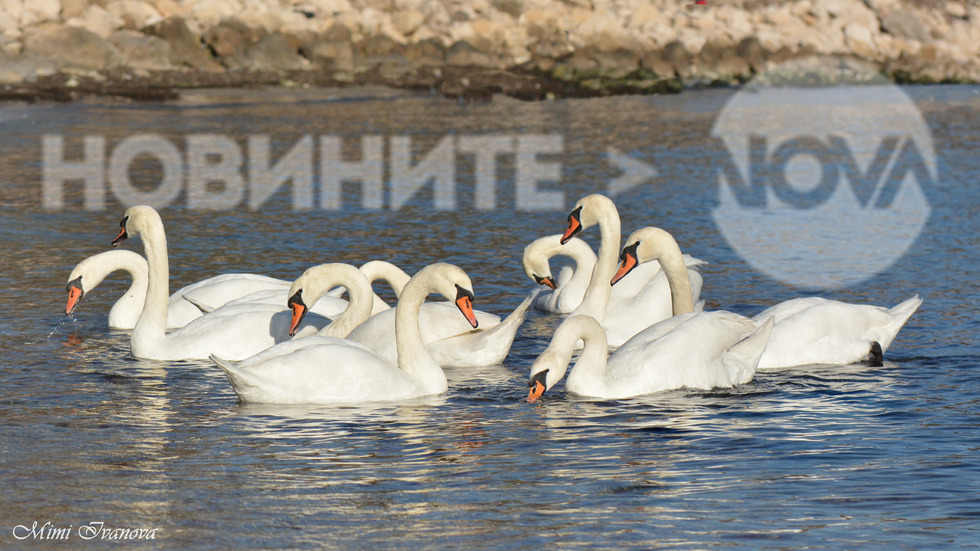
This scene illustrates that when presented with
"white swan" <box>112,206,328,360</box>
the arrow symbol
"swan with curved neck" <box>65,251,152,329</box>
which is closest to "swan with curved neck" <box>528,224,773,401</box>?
"white swan" <box>112,206,328,360</box>

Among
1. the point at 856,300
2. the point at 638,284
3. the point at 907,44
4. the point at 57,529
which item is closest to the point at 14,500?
the point at 57,529

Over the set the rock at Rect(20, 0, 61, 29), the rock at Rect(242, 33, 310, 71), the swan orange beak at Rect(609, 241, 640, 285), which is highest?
the rock at Rect(20, 0, 61, 29)

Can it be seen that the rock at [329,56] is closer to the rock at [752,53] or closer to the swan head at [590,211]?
the rock at [752,53]

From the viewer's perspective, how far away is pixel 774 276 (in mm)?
14742

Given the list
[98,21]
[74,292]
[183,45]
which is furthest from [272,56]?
[74,292]

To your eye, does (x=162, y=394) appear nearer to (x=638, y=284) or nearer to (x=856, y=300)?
(x=638, y=284)

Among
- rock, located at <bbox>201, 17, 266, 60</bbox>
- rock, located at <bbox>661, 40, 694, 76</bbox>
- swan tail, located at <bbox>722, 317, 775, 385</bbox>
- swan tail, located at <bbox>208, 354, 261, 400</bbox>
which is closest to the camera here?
swan tail, located at <bbox>208, 354, 261, 400</bbox>

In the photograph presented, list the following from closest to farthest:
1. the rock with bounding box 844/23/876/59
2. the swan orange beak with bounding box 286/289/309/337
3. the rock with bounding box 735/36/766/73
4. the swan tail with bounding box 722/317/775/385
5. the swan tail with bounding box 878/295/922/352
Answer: the swan tail with bounding box 722/317/775/385, the swan orange beak with bounding box 286/289/309/337, the swan tail with bounding box 878/295/922/352, the rock with bounding box 735/36/766/73, the rock with bounding box 844/23/876/59

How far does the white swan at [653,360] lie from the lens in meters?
9.64

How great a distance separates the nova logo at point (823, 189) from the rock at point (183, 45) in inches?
661

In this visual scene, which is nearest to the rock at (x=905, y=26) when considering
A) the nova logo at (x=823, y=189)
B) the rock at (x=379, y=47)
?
the nova logo at (x=823, y=189)

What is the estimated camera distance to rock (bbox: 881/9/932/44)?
58656mm

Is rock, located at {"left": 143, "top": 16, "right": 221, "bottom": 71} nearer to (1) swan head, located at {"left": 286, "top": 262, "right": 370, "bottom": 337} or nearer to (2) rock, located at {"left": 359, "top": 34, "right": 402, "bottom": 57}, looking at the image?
(2) rock, located at {"left": 359, "top": 34, "right": 402, "bottom": 57}

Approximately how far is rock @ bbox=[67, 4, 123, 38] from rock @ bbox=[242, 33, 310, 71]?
4323mm
